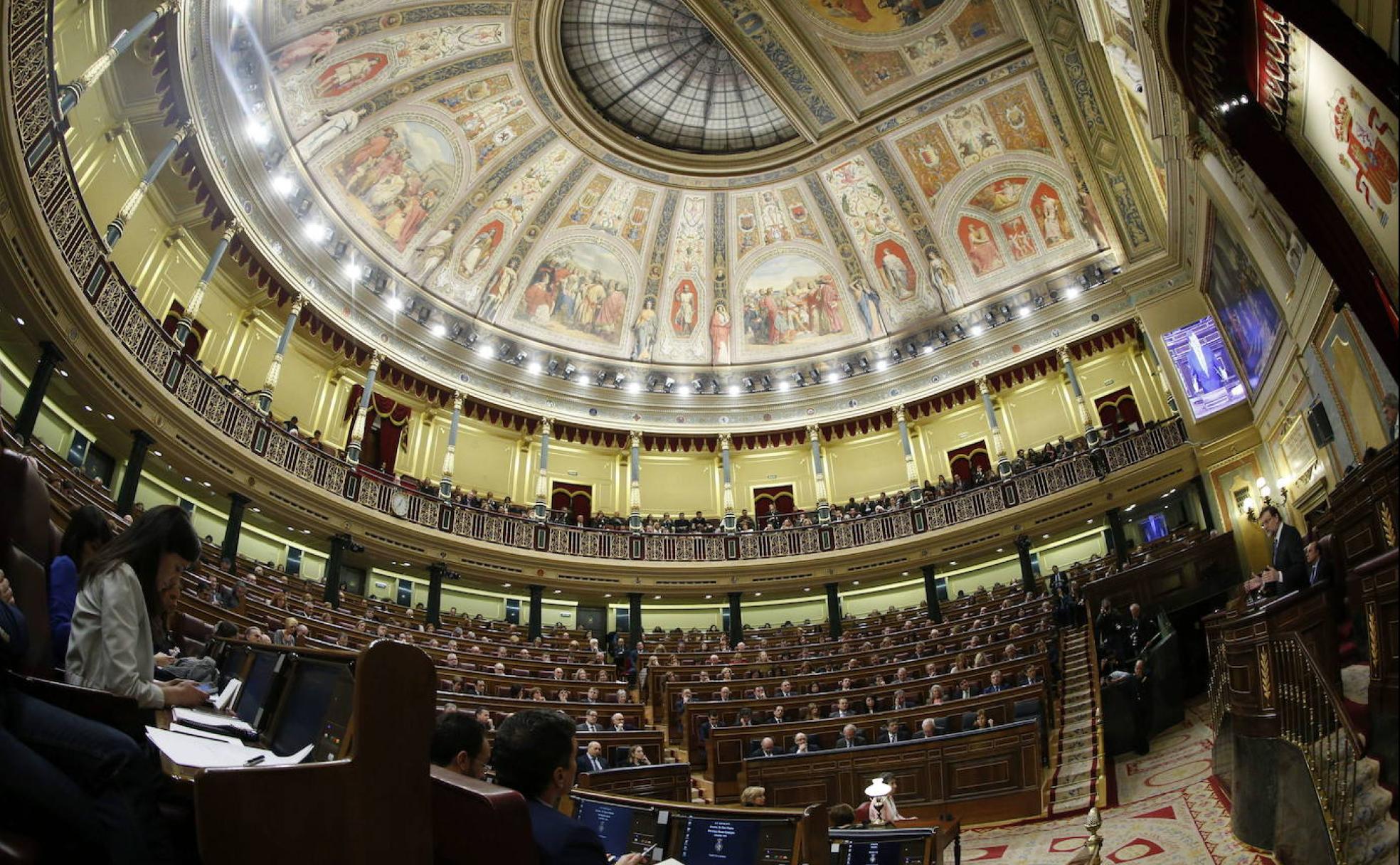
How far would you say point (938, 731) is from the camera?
31.4 feet

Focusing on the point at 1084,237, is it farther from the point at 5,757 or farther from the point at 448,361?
the point at 5,757

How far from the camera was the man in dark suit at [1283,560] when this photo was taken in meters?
6.61

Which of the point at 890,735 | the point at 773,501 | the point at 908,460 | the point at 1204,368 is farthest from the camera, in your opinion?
the point at 773,501

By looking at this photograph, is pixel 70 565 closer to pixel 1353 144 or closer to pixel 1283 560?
pixel 1283 560

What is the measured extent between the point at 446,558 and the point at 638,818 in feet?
49.6

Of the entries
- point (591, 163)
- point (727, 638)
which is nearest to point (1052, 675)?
point (727, 638)

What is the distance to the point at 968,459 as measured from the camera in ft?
72.4

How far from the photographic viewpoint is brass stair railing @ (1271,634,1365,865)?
13.7 feet

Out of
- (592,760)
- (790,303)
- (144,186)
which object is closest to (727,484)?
(790,303)

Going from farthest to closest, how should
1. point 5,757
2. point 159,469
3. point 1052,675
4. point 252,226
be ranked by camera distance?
point 252,226 < point 159,469 < point 1052,675 < point 5,757

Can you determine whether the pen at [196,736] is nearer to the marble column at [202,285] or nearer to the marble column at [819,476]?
the marble column at [202,285]

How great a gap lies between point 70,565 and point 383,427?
728 inches

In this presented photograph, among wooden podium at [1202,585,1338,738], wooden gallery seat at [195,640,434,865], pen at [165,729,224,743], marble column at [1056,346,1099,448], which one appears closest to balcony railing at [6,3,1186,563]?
marble column at [1056,346,1099,448]

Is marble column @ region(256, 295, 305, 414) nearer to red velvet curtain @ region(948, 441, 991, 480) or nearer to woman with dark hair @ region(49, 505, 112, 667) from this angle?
woman with dark hair @ region(49, 505, 112, 667)
